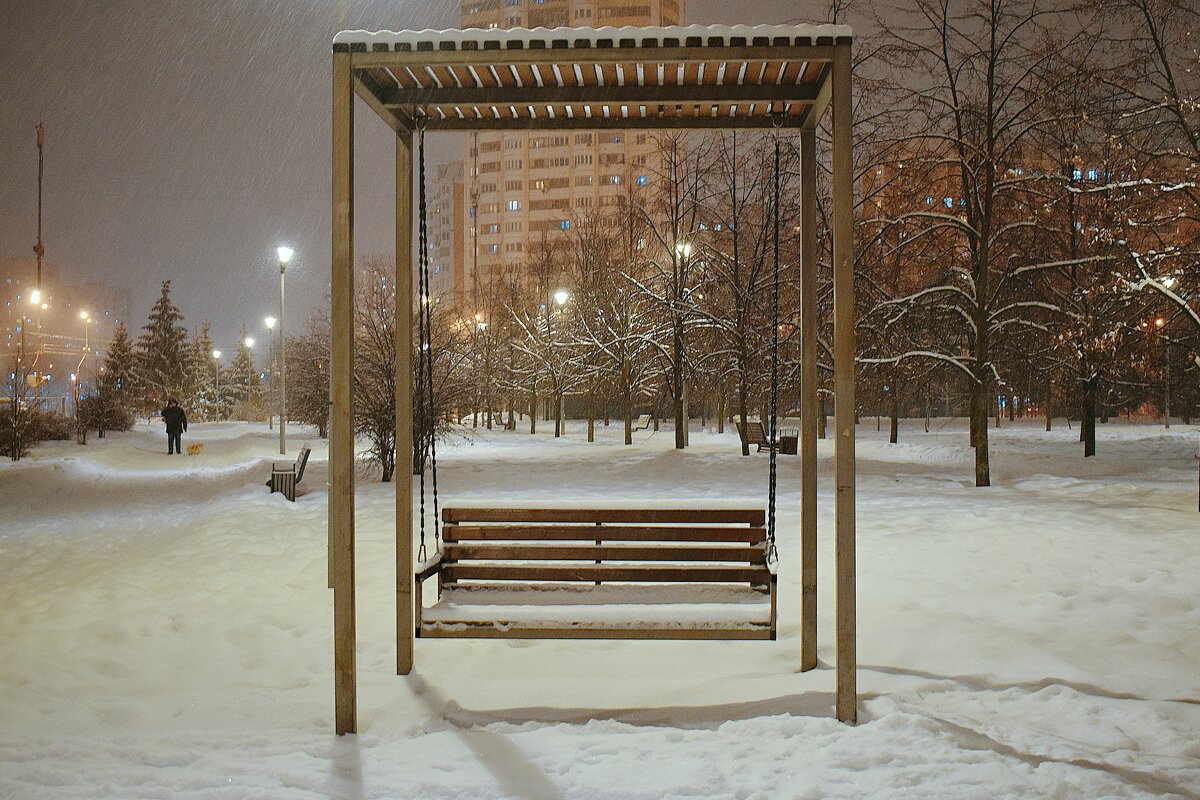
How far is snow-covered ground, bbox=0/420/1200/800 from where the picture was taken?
385cm

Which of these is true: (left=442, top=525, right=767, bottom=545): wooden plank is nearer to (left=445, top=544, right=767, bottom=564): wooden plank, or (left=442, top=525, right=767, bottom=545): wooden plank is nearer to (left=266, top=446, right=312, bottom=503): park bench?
(left=445, top=544, right=767, bottom=564): wooden plank

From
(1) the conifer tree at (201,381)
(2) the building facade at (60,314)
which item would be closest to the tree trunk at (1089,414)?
(2) the building facade at (60,314)

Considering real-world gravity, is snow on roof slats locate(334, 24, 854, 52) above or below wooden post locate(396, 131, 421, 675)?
above

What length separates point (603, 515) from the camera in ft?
20.5

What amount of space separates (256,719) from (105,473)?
62.0ft

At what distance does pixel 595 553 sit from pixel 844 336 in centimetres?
243

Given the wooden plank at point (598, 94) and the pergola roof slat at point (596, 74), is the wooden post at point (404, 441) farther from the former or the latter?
the pergola roof slat at point (596, 74)

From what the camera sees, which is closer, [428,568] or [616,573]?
[428,568]

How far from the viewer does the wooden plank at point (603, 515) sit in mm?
6180

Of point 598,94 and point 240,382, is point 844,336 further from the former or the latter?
point 240,382

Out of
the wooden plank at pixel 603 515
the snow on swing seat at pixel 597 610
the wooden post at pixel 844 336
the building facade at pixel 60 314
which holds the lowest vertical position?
the snow on swing seat at pixel 597 610

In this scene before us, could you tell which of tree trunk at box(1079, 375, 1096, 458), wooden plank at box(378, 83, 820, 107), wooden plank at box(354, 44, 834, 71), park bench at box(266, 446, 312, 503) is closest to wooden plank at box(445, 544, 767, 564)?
wooden plank at box(378, 83, 820, 107)

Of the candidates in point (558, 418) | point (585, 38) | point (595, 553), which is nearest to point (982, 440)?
point (595, 553)

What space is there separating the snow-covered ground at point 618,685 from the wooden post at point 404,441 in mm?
312
